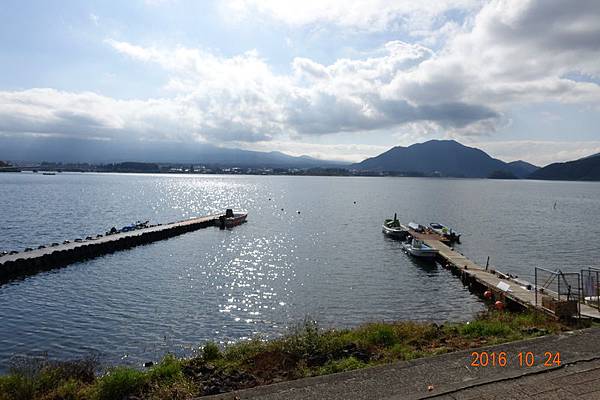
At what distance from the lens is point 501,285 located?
25938 mm

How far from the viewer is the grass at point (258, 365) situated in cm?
984

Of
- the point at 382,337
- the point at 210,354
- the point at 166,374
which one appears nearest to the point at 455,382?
the point at 382,337

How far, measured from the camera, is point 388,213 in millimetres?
91562

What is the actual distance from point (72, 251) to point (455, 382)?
37872 mm

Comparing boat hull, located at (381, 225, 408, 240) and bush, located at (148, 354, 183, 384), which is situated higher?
bush, located at (148, 354, 183, 384)

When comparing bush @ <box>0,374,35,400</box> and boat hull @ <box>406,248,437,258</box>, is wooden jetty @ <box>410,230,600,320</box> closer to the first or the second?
boat hull @ <box>406,248,437,258</box>

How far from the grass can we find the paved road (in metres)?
0.92

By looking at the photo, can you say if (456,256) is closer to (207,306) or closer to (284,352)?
(207,306)

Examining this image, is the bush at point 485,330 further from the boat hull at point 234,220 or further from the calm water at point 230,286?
the boat hull at point 234,220

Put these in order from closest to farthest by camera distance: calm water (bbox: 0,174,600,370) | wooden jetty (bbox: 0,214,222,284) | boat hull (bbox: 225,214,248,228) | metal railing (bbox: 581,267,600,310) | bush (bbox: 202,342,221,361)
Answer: bush (bbox: 202,342,221,361), metal railing (bbox: 581,267,600,310), calm water (bbox: 0,174,600,370), wooden jetty (bbox: 0,214,222,284), boat hull (bbox: 225,214,248,228)

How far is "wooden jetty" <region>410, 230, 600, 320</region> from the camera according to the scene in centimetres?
1699

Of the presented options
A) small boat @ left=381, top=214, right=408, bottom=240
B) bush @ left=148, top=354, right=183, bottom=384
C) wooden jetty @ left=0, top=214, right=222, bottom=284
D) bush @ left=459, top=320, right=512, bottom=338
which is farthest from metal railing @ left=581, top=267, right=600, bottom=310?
small boat @ left=381, top=214, right=408, bottom=240

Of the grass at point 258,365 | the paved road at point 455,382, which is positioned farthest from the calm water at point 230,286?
the paved road at point 455,382

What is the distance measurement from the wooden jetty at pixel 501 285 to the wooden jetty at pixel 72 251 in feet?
108
